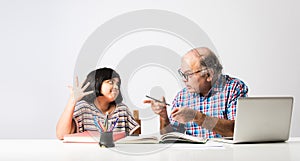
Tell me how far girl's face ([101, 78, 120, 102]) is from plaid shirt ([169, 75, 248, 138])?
43cm

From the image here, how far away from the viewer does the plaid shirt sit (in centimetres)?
265

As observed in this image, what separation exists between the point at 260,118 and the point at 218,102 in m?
0.97

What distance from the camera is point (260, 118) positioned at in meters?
1.77

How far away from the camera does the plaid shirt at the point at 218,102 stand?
265 cm

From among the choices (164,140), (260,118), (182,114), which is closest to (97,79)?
(182,114)

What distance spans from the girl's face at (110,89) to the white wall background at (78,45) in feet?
4.05

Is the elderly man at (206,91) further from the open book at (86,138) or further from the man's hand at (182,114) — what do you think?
the open book at (86,138)

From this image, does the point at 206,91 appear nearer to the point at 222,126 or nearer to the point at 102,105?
the point at 222,126

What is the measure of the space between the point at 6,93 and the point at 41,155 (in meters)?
2.90

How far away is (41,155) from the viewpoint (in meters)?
1.39

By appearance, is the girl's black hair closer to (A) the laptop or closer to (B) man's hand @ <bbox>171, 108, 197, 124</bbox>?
(B) man's hand @ <bbox>171, 108, 197, 124</bbox>

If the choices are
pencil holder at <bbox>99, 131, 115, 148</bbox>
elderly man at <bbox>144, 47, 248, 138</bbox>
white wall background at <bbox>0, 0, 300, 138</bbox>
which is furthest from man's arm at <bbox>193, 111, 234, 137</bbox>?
white wall background at <bbox>0, 0, 300, 138</bbox>

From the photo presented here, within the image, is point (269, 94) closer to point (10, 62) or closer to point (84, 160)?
point (10, 62)

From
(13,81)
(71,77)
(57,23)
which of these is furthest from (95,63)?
(13,81)
